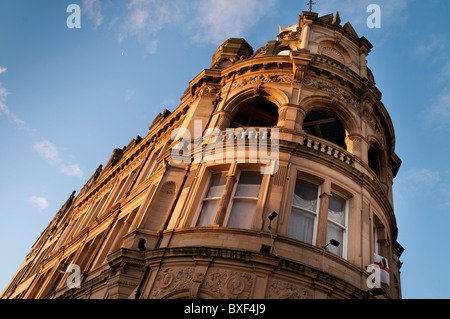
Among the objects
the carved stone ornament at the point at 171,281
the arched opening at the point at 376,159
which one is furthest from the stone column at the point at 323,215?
the arched opening at the point at 376,159

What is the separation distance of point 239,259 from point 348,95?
988 cm

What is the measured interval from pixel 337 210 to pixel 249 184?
3.19 meters

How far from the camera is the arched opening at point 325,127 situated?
18.5 meters

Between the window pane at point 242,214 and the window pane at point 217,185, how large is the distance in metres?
0.79

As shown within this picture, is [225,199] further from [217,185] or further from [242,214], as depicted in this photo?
[217,185]

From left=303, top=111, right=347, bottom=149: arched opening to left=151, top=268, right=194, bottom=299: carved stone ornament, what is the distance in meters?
10.4

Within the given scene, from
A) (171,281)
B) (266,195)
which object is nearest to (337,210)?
(266,195)

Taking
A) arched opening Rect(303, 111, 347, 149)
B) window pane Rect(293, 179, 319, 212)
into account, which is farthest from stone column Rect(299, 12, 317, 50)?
window pane Rect(293, 179, 319, 212)

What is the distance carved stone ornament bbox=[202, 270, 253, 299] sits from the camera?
9.91 metres

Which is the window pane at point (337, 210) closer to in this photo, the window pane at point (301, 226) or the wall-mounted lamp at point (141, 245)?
the window pane at point (301, 226)

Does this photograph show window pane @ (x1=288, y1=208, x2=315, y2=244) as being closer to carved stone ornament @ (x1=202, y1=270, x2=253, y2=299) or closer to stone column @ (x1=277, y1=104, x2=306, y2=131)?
carved stone ornament @ (x1=202, y1=270, x2=253, y2=299)

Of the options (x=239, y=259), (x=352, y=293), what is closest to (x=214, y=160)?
(x=239, y=259)
